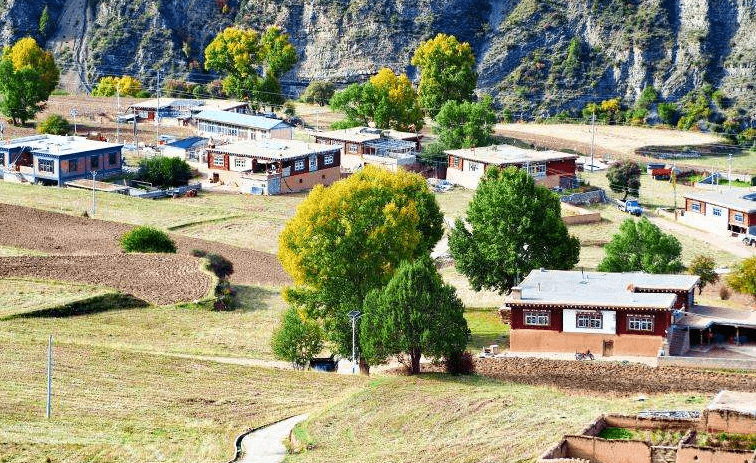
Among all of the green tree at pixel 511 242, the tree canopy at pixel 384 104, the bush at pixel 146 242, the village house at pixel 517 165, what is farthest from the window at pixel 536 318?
the tree canopy at pixel 384 104

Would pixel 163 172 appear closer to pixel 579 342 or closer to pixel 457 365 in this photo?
pixel 579 342

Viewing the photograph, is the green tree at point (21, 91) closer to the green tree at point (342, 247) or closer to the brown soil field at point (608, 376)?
the green tree at point (342, 247)

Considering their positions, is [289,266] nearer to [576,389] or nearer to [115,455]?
[576,389]

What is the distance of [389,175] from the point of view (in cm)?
8306

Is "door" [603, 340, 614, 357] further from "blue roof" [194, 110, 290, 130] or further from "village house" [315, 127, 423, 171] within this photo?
"blue roof" [194, 110, 290, 130]

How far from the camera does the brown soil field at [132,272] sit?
8394 centimetres

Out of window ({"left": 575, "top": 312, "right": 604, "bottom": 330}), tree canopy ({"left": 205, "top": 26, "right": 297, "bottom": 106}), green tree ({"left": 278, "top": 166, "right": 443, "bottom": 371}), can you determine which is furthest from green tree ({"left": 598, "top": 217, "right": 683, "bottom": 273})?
tree canopy ({"left": 205, "top": 26, "right": 297, "bottom": 106})

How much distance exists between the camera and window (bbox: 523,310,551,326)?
247ft

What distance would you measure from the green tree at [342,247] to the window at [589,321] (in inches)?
330

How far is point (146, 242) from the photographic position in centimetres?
9381

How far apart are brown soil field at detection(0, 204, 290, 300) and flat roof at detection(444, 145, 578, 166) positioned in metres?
27.1

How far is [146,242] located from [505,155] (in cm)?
3635

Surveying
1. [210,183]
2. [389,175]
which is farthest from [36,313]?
[210,183]

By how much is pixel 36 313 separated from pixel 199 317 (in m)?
7.60
